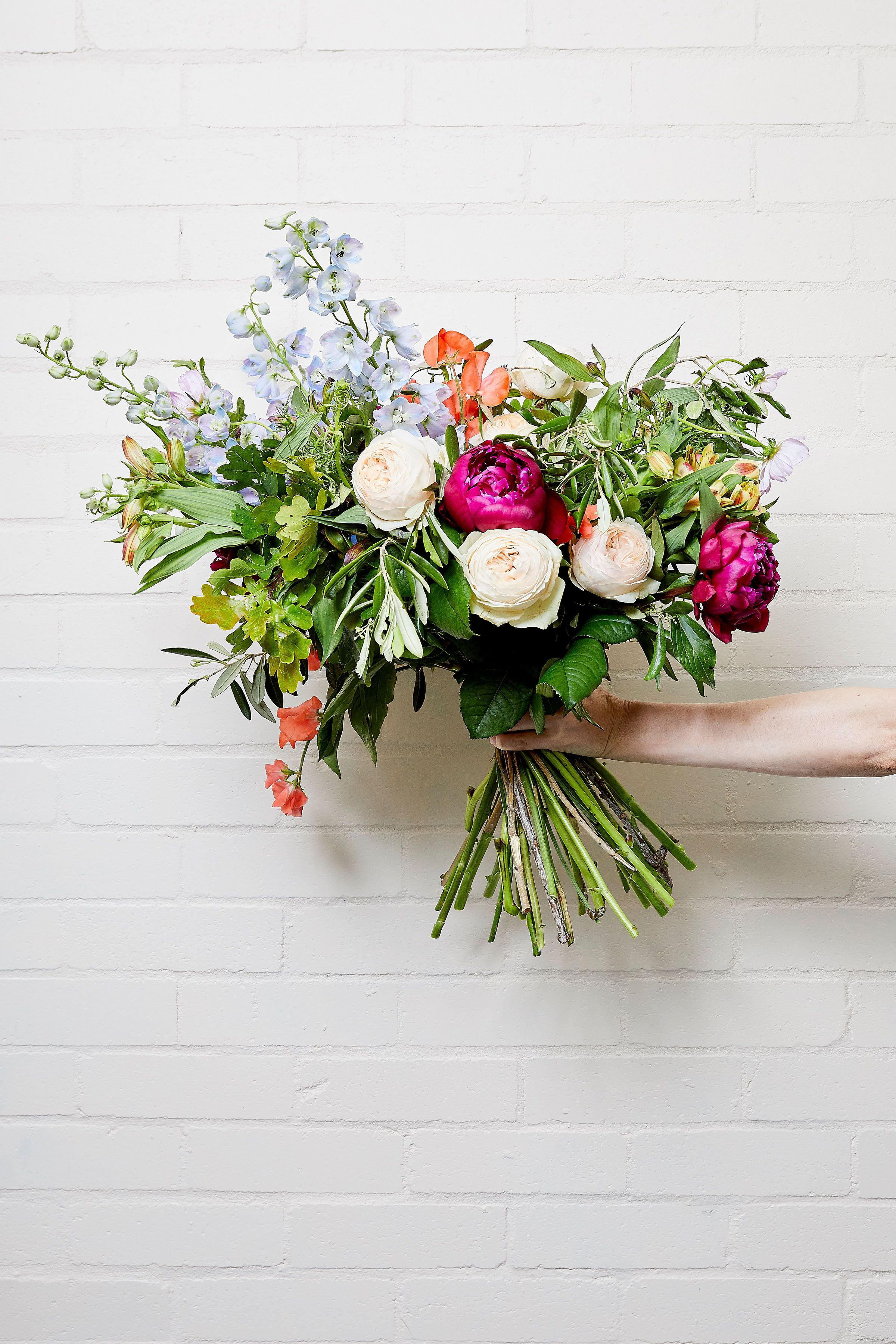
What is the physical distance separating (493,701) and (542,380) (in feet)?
1.01

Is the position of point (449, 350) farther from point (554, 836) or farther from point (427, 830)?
point (427, 830)

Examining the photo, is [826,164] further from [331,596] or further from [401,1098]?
[401,1098]

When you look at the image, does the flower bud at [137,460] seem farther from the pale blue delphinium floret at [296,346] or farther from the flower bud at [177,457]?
the pale blue delphinium floret at [296,346]

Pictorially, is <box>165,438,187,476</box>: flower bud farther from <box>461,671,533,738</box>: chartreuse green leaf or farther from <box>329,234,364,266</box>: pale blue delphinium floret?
<box>461,671,533,738</box>: chartreuse green leaf

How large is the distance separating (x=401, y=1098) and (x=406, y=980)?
6.2 inches

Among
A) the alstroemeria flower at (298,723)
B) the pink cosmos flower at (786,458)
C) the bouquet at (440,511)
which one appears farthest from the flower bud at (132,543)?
the pink cosmos flower at (786,458)

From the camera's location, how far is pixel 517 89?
1.10 metres

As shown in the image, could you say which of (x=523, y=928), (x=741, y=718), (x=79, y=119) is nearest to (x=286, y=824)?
(x=523, y=928)

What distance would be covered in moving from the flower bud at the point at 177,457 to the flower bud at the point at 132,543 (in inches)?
2.4

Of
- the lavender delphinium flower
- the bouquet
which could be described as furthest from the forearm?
the lavender delphinium flower

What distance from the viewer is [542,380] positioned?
81cm

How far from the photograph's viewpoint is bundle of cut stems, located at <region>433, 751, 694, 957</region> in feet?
2.93

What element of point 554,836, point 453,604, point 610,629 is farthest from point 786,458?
point 554,836

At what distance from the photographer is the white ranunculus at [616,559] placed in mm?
687
